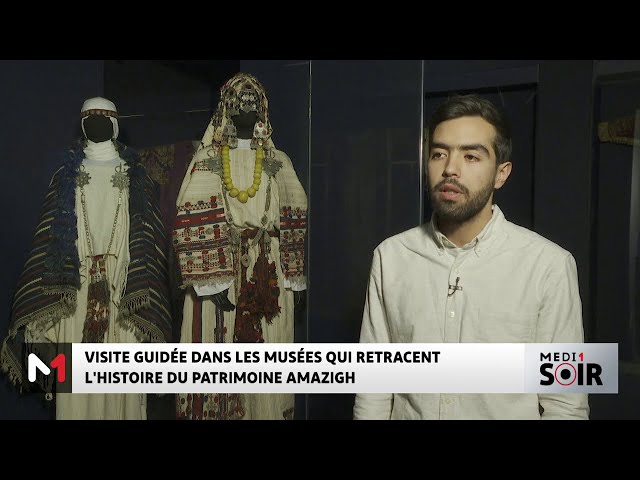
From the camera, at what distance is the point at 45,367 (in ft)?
7.61

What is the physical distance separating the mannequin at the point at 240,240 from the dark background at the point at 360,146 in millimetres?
56

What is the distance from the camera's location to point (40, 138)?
229 centimetres

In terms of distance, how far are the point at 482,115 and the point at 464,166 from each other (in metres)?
0.17

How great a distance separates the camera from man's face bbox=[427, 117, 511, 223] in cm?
187

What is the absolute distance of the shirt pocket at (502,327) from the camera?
1.87 metres

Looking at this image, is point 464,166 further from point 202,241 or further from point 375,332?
point 202,241

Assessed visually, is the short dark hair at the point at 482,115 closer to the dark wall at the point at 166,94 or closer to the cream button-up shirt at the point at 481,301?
the cream button-up shirt at the point at 481,301

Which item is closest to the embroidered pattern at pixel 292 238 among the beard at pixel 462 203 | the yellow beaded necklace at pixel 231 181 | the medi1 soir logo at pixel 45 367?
the yellow beaded necklace at pixel 231 181

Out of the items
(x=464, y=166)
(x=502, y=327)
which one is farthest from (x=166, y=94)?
(x=502, y=327)

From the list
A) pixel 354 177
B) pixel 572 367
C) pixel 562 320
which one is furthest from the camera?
pixel 354 177

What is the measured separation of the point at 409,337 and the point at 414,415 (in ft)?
0.81

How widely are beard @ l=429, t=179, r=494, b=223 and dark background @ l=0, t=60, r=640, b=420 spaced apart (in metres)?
0.25

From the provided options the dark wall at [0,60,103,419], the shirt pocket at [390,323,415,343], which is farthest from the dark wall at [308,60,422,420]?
the dark wall at [0,60,103,419]
